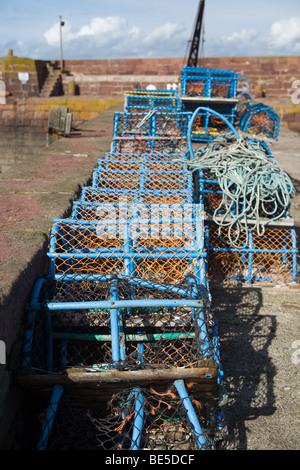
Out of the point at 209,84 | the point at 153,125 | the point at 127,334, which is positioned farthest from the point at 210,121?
the point at 127,334

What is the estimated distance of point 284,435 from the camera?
8.45ft

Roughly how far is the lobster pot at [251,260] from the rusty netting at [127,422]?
2.27 meters

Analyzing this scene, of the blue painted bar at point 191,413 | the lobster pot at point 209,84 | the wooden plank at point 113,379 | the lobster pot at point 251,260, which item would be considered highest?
the lobster pot at point 209,84

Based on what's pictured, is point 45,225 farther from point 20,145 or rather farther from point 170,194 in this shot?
point 20,145

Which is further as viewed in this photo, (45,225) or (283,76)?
(283,76)

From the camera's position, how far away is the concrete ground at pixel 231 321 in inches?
93.5

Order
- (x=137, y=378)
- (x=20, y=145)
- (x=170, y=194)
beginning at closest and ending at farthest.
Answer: (x=137, y=378)
(x=170, y=194)
(x=20, y=145)

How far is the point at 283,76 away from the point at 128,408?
18.6m

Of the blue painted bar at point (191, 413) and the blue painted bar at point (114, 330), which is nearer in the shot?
the blue painted bar at point (191, 413)

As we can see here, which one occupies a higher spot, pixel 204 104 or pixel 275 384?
pixel 204 104

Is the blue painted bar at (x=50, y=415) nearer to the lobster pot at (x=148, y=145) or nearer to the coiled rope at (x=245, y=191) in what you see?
the coiled rope at (x=245, y=191)

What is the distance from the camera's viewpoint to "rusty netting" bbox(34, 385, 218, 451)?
7.03ft

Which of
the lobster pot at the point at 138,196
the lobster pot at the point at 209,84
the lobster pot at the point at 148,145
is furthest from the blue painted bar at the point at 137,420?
the lobster pot at the point at 209,84
